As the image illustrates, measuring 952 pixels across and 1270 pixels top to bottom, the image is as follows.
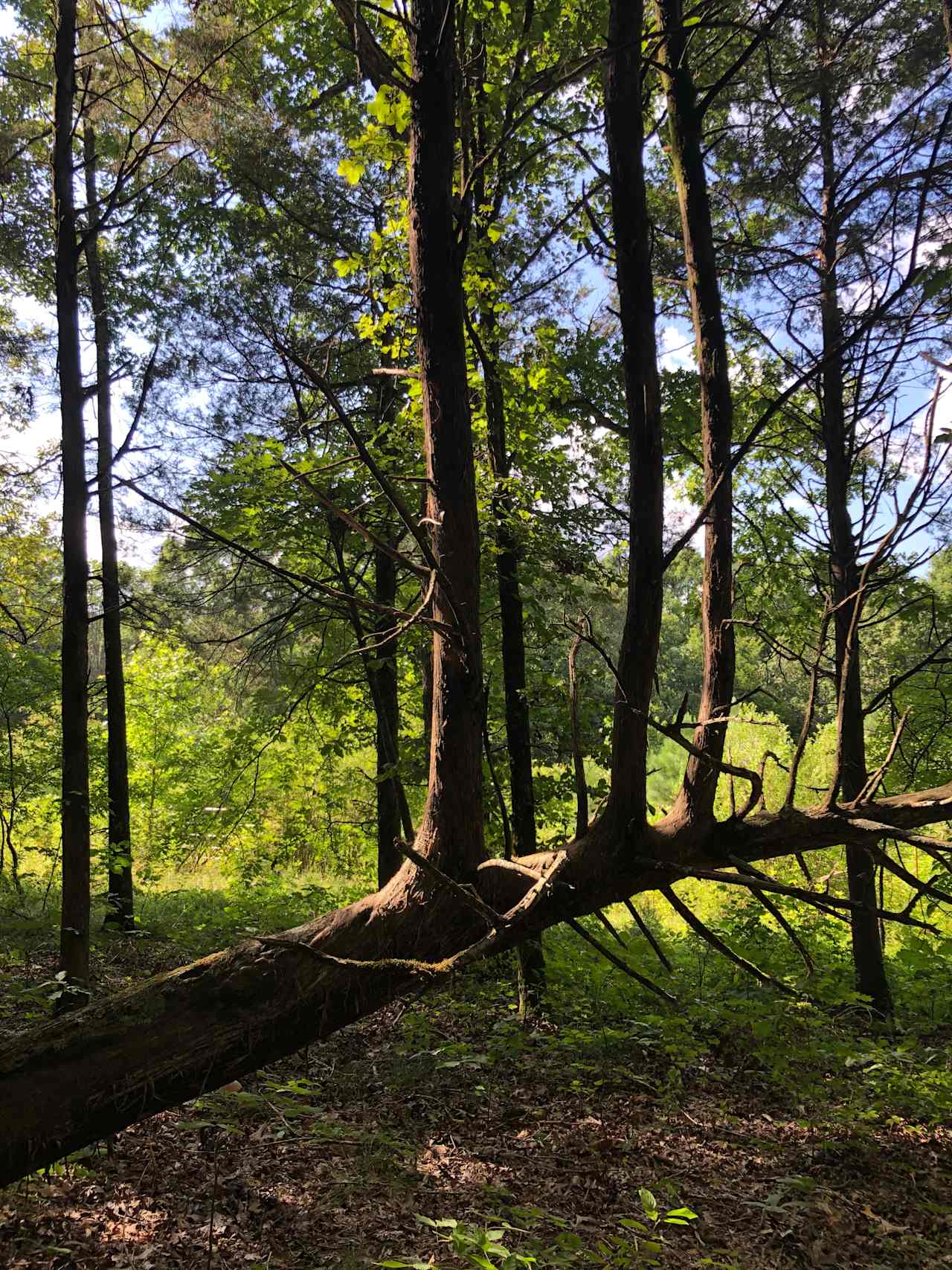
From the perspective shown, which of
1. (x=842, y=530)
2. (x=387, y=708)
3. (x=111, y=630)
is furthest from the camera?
(x=111, y=630)

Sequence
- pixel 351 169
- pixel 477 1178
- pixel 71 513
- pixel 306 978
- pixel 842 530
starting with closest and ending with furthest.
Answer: pixel 306 978 → pixel 351 169 → pixel 477 1178 → pixel 71 513 → pixel 842 530

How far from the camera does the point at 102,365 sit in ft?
30.1

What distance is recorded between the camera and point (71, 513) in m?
5.31

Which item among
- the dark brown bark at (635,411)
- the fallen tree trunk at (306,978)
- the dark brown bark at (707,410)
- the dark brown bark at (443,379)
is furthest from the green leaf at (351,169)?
the fallen tree trunk at (306,978)

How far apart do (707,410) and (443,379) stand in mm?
1426

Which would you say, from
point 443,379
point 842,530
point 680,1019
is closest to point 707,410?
point 443,379

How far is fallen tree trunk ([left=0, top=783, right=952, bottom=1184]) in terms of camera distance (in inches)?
77.5

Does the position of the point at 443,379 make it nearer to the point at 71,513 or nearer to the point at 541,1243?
the point at 541,1243

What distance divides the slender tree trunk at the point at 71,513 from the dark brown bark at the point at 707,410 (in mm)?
4215

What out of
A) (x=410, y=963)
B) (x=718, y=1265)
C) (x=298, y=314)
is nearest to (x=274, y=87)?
(x=298, y=314)

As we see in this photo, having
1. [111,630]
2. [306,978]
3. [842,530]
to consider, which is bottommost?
[306,978]

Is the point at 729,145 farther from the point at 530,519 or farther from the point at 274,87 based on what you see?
the point at 274,87

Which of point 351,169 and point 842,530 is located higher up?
point 351,169

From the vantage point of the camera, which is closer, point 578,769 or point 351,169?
point 578,769
